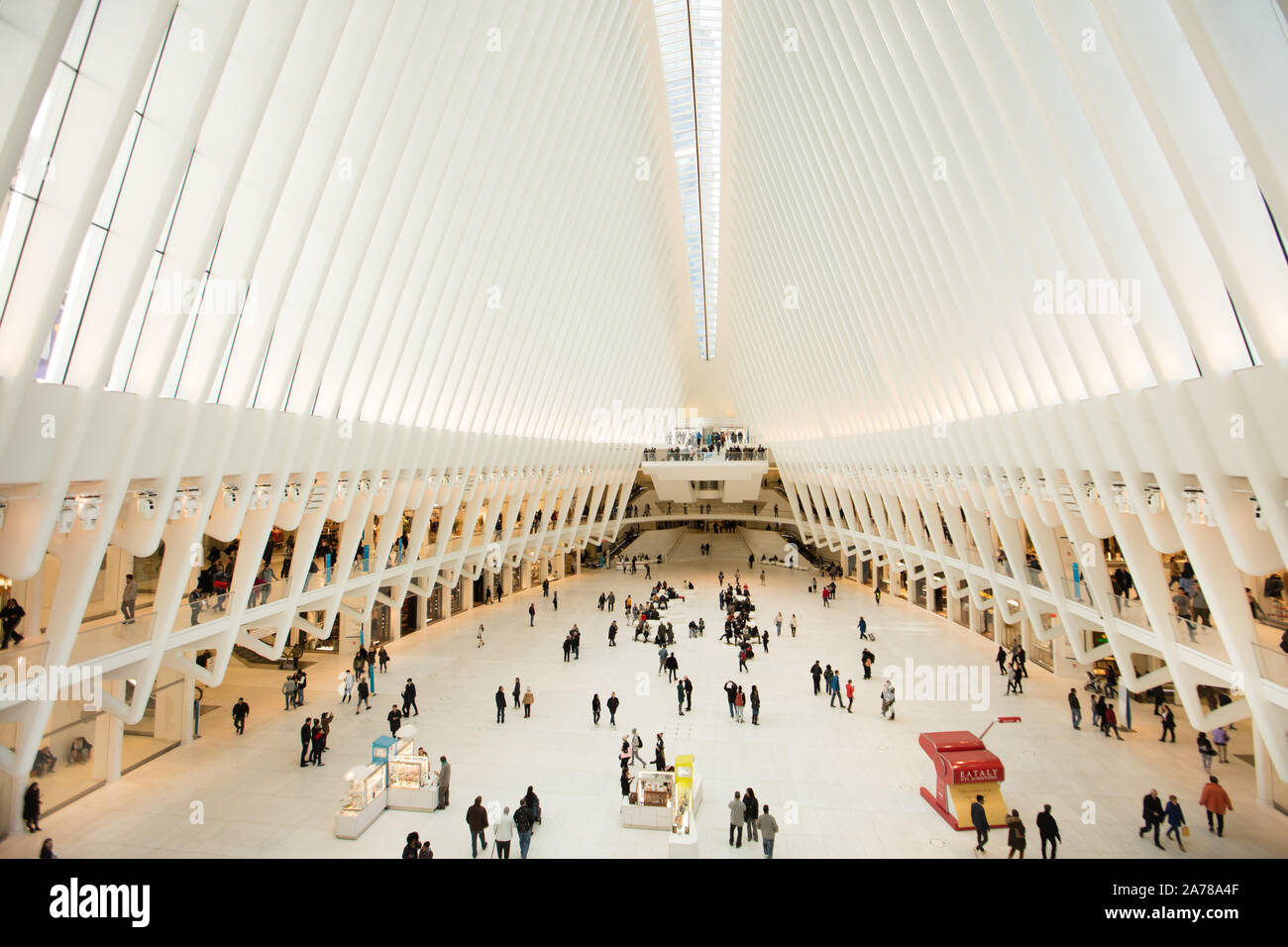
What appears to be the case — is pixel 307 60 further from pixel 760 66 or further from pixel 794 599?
pixel 794 599

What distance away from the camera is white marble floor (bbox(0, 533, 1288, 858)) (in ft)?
29.5

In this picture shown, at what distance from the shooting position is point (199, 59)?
22.4 feet

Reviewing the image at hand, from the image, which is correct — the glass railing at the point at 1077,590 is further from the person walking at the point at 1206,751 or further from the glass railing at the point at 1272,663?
the glass railing at the point at 1272,663

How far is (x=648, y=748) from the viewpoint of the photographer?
40.9ft

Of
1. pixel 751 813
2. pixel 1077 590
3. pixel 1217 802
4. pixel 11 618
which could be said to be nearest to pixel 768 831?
pixel 751 813

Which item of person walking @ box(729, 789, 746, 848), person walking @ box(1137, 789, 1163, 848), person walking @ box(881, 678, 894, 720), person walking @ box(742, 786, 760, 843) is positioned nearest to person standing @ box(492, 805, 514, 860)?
person walking @ box(729, 789, 746, 848)

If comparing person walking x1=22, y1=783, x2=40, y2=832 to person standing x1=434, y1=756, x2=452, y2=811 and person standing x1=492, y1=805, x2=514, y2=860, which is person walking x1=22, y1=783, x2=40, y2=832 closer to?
person standing x1=434, y1=756, x2=452, y2=811

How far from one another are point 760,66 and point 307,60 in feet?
51.8

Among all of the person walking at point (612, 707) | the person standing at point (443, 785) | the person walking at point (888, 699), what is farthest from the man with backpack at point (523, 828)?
the person walking at point (888, 699)

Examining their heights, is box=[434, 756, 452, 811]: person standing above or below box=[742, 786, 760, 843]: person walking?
below

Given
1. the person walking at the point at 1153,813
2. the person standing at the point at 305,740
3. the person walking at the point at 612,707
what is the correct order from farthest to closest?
1. the person walking at the point at 612,707
2. the person standing at the point at 305,740
3. the person walking at the point at 1153,813

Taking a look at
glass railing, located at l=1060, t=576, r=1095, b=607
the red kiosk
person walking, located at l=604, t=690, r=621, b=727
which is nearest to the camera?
the red kiosk

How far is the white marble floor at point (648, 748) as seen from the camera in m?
8.98
